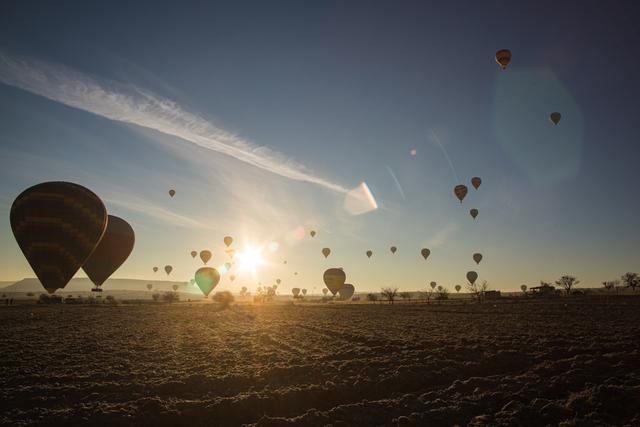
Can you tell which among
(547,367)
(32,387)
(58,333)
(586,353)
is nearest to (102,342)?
(58,333)

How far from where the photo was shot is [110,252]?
146 ft

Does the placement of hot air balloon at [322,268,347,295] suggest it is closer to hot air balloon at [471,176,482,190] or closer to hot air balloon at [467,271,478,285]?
hot air balloon at [467,271,478,285]

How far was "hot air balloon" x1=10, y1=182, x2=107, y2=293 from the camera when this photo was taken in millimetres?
30953

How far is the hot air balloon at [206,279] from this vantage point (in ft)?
252

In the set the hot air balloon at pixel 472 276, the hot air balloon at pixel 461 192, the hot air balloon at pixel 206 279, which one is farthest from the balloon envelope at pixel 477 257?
the hot air balloon at pixel 206 279

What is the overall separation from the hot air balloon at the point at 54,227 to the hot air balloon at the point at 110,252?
35.9ft

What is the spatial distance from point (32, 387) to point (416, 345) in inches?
554

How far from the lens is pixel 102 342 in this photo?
63.5ft

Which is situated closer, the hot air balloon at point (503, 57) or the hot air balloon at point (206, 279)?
the hot air balloon at point (503, 57)

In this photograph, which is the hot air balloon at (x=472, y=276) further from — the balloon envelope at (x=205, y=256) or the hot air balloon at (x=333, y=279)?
the balloon envelope at (x=205, y=256)

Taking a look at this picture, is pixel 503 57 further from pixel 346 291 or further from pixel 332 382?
pixel 346 291

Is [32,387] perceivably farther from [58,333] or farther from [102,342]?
[58,333]

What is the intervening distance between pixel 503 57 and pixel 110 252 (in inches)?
1811

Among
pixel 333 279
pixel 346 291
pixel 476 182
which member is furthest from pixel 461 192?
pixel 346 291
